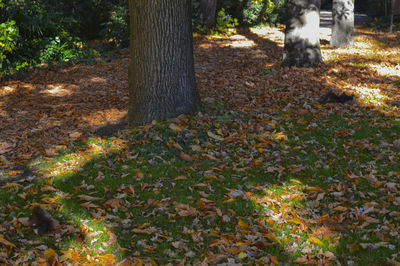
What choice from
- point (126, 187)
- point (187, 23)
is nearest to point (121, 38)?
point (187, 23)

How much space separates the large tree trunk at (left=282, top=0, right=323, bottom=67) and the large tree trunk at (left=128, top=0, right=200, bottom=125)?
4.74m

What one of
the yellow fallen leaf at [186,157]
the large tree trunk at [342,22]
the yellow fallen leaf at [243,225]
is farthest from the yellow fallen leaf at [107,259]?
the large tree trunk at [342,22]

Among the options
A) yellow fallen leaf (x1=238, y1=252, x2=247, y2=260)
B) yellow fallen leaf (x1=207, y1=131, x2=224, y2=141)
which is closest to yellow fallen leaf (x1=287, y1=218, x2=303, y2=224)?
yellow fallen leaf (x1=238, y1=252, x2=247, y2=260)

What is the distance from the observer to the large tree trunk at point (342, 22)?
1366cm

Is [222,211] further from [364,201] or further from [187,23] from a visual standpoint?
[187,23]

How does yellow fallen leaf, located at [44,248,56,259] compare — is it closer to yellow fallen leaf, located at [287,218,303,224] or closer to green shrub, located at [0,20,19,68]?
yellow fallen leaf, located at [287,218,303,224]

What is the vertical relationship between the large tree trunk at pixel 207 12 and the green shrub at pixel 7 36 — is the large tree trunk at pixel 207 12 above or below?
above

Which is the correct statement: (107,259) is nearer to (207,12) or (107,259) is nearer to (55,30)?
(55,30)

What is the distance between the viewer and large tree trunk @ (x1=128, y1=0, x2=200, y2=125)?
21.6ft

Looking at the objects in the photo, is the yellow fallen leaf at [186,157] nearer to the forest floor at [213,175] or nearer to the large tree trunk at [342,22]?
the forest floor at [213,175]

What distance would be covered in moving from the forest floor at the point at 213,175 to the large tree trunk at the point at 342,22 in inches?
191

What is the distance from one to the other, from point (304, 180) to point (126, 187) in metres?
2.55

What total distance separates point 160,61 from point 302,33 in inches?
216

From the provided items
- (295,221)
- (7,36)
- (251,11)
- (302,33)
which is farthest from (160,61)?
(251,11)
